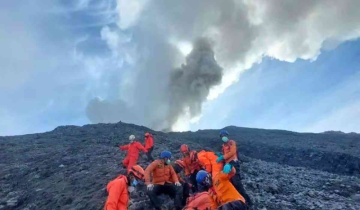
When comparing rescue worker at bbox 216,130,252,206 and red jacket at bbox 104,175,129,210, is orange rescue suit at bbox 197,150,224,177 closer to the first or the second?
rescue worker at bbox 216,130,252,206

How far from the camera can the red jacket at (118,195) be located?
733 cm

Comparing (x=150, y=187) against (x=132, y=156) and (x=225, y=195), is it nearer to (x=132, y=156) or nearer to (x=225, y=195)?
(x=225, y=195)

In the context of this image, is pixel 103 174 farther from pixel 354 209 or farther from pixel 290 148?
pixel 290 148

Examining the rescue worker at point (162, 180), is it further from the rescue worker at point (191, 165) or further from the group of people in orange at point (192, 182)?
the rescue worker at point (191, 165)

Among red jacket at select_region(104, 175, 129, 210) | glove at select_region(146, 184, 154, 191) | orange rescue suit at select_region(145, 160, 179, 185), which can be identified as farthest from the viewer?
orange rescue suit at select_region(145, 160, 179, 185)

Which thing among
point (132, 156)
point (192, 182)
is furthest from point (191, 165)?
point (132, 156)

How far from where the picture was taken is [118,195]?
24.5 ft

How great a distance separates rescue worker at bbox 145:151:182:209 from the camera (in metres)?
9.77

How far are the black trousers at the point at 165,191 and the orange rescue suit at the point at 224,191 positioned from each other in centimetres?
269

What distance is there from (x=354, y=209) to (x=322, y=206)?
99 cm

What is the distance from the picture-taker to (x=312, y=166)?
2630 centimetres

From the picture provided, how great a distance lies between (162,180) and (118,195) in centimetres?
278

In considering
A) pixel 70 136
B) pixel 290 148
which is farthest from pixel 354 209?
pixel 70 136

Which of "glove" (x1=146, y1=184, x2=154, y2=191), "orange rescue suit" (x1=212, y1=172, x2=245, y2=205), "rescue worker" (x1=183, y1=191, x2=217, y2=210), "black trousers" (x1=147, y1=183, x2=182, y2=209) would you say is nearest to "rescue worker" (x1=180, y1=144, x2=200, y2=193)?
"black trousers" (x1=147, y1=183, x2=182, y2=209)
